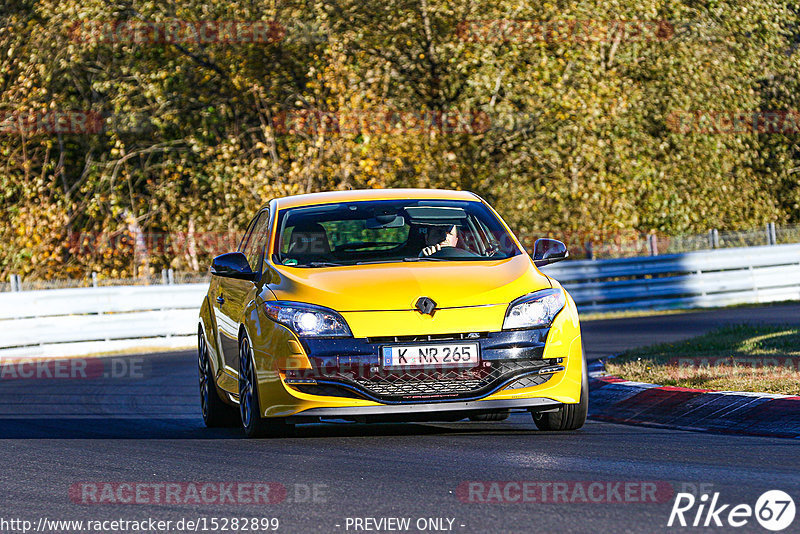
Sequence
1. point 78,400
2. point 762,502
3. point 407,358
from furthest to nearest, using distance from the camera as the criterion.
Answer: point 78,400, point 407,358, point 762,502

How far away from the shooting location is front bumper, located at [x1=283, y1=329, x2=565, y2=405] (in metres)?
8.20

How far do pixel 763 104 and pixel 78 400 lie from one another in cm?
2617

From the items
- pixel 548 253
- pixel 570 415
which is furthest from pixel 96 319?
pixel 570 415

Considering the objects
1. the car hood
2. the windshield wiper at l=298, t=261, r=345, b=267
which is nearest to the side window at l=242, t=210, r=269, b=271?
the windshield wiper at l=298, t=261, r=345, b=267

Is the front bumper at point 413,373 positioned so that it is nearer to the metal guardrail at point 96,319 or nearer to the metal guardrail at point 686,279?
the metal guardrail at point 96,319

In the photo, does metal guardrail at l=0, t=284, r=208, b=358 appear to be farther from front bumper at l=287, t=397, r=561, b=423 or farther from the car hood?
front bumper at l=287, t=397, r=561, b=423

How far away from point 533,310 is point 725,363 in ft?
11.6

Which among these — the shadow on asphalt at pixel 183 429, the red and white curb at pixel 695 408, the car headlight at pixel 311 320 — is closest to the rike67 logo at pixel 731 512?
the red and white curb at pixel 695 408

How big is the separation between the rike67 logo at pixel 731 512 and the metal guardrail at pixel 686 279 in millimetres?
19364

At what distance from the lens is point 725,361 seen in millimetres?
11625

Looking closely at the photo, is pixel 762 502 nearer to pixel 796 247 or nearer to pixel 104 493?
pixel 104 493

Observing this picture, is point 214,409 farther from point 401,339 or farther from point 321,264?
point 401,339

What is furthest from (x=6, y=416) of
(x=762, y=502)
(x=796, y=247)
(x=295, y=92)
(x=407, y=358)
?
(x=796, y=247)

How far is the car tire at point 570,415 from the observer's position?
28.6ft
